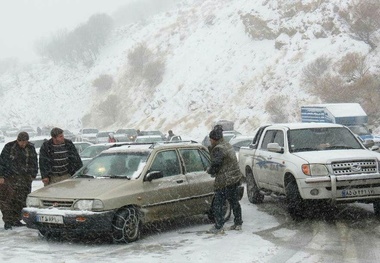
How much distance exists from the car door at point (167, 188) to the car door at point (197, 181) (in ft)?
0.50

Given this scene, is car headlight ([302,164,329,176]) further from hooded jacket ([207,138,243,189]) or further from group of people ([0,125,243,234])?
group of people ([0,125,243,234])

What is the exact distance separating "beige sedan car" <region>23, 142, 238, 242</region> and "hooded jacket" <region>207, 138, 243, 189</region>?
2.47 ft

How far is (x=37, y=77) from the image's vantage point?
324 ft

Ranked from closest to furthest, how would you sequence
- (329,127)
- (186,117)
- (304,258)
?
(304,258), (329,127), (186,117)

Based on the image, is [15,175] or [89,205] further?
[15,175]

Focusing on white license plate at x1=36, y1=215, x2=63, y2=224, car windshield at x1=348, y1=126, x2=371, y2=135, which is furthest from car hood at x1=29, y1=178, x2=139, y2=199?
car windshield at x1=348, y1=126, x2=371, y2=135

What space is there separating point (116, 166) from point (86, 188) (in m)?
0.94

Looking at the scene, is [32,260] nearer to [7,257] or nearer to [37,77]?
[7,257]

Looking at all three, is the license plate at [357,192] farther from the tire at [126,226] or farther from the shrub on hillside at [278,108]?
the shrub on hillside at [278,108]

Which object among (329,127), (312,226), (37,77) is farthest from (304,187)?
(37,77)

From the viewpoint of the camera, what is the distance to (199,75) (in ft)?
212

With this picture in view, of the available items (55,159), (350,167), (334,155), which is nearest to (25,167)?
(55,159)

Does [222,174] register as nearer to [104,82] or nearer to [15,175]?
[15,175]

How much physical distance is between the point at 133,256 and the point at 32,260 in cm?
130
